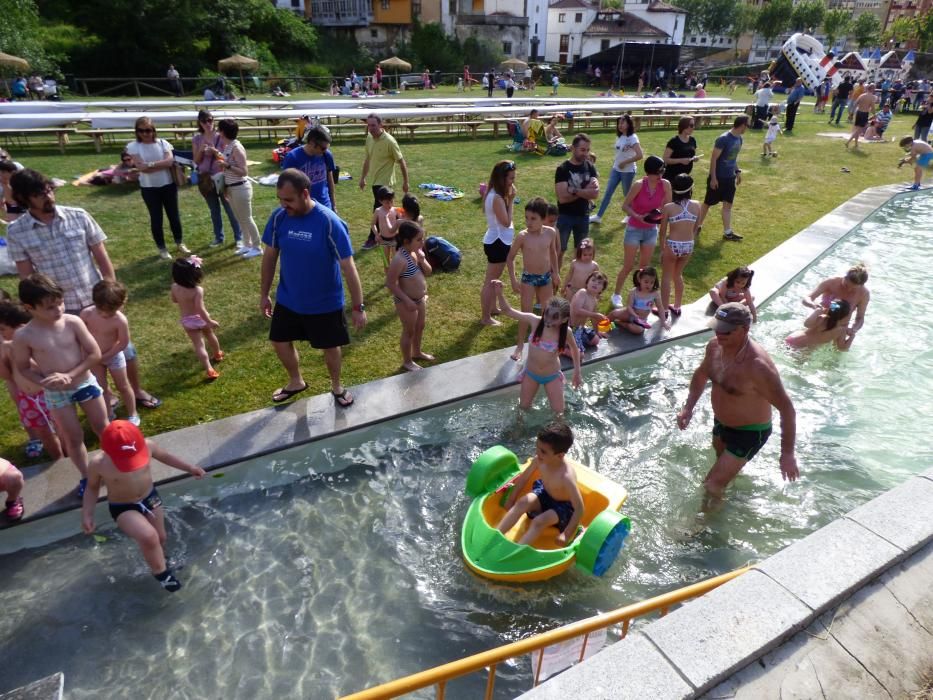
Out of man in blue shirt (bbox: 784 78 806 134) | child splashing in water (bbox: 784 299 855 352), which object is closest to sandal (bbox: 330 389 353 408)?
child splashing in water (bbox: 784 299 855 352)

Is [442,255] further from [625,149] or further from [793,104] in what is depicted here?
[793,104]

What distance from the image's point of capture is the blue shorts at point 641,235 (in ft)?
23.9

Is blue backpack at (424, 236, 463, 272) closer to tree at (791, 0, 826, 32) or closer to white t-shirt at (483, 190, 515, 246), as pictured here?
white t-shirt at (483, 190, 515, 246)

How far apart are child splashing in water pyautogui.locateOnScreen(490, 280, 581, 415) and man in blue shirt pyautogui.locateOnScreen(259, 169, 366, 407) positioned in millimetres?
1462

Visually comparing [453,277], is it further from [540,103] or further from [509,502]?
[540,103]

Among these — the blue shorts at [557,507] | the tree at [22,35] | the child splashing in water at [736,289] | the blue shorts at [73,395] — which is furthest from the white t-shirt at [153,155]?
the tree at [22,35]

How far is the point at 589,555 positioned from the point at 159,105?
25.6m

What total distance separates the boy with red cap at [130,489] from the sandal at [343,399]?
175 centimetres

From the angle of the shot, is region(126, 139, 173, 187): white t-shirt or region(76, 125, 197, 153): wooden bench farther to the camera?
region(76, 125, 197, 153): wooden bench

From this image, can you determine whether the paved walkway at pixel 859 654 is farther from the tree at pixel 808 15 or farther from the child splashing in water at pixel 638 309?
the tree at pixel 808 15

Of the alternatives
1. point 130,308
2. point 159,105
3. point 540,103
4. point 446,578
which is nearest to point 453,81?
point 540,103

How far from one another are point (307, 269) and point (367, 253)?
A: 424 centimetres

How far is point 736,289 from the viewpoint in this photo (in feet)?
21.9

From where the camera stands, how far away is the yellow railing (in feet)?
7.42
